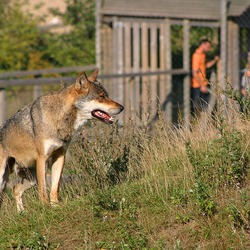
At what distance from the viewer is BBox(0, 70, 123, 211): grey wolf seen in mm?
8297

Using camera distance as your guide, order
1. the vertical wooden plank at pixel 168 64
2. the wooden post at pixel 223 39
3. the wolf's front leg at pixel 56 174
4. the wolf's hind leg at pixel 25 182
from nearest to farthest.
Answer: the wolf's front leg at pixel 56 174 < the wolf's hind leg at pixel 25 182 < the wooden post at pixel 223 39 < the vertical wooden plank at pixel 168 64

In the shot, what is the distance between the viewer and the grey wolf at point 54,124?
27.2 feet

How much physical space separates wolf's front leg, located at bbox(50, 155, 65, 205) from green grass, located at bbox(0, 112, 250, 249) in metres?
0.14

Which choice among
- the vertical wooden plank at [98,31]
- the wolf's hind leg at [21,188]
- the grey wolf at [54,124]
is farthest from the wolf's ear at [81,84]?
the vertical wooden plank at [98,31]

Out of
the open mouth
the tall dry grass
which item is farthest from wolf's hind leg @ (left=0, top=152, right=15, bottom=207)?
the open mouth

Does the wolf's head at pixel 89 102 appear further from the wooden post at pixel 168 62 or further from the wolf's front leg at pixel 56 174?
the wooden post at pixel 168 62

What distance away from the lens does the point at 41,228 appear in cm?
703

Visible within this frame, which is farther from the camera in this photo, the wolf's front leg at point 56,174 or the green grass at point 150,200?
the wolf's front leg at point 56,174

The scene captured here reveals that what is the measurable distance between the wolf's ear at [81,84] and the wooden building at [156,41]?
619 centimetres

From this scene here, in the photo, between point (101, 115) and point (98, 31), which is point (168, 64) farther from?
point (101, 115)

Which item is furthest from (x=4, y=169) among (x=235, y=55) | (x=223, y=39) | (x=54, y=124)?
(x=235, y=55)

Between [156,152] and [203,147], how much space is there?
2.08ft

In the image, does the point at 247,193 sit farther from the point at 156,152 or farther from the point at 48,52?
the point at 48,52

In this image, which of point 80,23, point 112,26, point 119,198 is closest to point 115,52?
point 112,26
